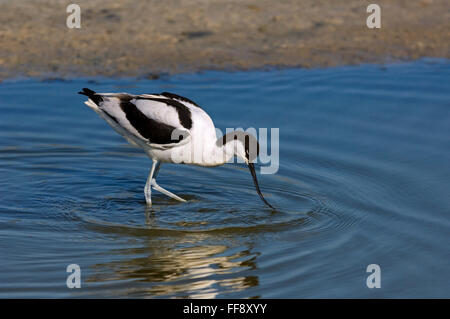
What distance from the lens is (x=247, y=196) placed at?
7.20m

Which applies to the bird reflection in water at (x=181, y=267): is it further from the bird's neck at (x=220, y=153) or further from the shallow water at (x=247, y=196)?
the bird's neck at (x=220, y=153)

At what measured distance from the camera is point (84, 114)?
8922 mm

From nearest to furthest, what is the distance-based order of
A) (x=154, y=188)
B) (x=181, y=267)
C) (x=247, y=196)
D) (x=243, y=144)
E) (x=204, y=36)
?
1. (x=181, y=267)
2. (x=243, y=144)
3. (x=247, y=196)
4. (x=154, y=188)
5. (x=204, y=36)

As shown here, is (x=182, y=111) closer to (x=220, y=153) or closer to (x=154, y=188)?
(x=220, y=153)

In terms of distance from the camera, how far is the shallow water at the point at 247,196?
18.3 ft

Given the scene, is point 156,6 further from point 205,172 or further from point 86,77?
point 205,172

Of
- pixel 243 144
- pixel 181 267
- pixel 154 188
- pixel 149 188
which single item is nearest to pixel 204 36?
pixel 154 188

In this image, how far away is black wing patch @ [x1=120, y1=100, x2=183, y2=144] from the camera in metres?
6.93

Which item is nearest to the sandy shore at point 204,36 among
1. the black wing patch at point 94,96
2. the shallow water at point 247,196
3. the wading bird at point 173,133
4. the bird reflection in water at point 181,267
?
the shallow water at point 247,196

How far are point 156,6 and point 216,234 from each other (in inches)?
247

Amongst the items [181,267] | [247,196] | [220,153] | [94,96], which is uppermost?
[94,96]

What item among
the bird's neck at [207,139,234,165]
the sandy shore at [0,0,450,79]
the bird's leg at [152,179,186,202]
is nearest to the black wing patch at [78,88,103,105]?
the bird's leg at [152,179,186,202]

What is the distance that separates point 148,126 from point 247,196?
1.08 meters

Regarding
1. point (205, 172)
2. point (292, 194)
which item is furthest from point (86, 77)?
point (292, 194)
